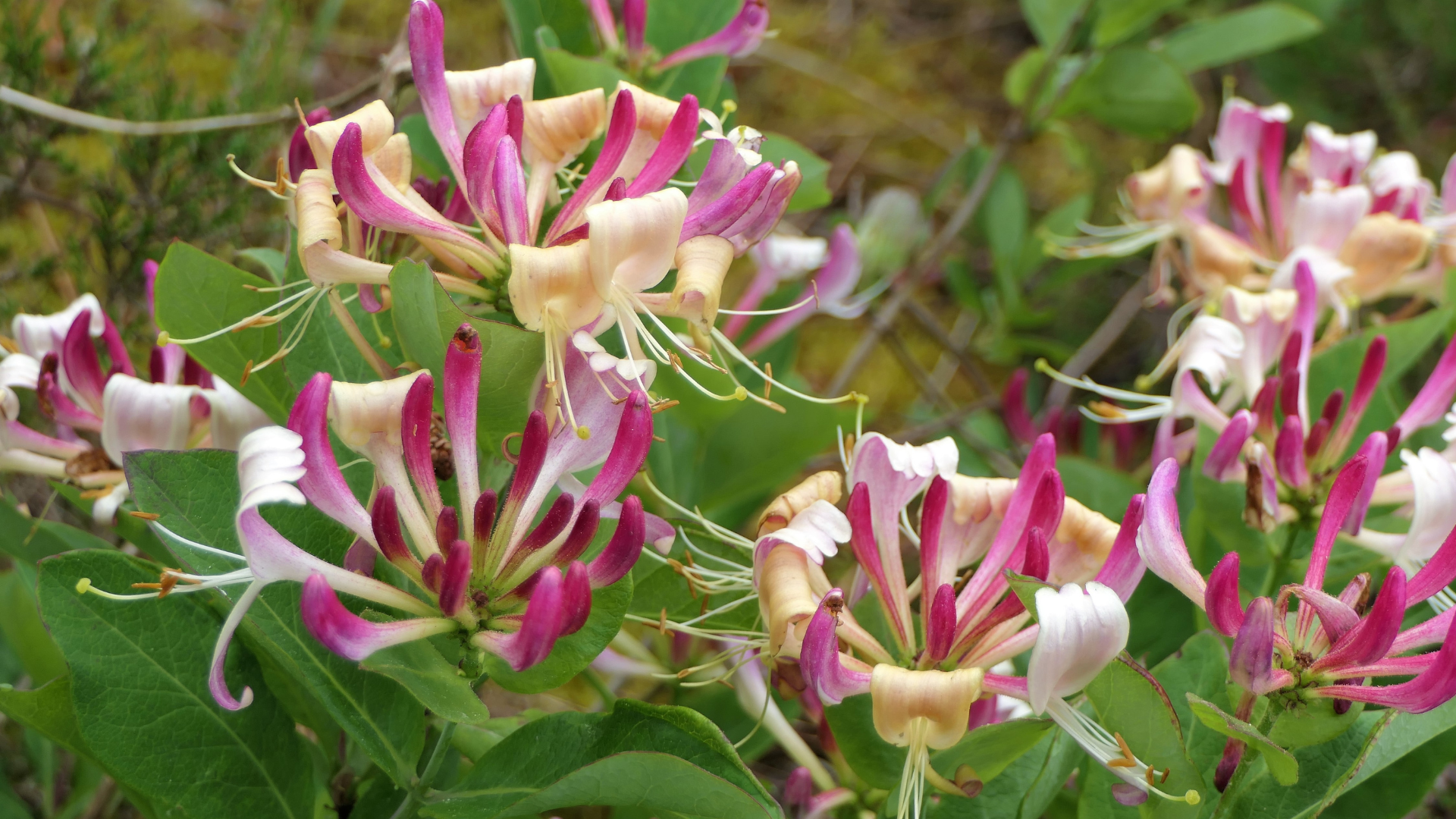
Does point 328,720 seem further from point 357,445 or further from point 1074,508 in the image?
point 1074,508

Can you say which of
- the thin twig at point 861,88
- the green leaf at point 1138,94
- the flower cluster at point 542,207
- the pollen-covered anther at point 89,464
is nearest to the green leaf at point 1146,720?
the flower cluster at point 542,207

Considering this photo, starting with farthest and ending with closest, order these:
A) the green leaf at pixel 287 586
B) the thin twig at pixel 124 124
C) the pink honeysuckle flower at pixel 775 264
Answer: the pink honeysuckle flower at pixel 775 264, the thin twig at pixel 124 124, the green leaf at pixel 287 586

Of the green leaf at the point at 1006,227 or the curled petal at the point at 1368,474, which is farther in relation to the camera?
the green leaf at the point at 1006,227

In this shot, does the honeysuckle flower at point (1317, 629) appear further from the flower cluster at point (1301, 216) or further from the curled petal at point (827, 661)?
the flower cluster at point (1301, 216)

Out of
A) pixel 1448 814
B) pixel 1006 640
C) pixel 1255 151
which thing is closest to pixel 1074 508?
pixel 1006 640

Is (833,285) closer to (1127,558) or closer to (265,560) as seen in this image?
(1127,558)
